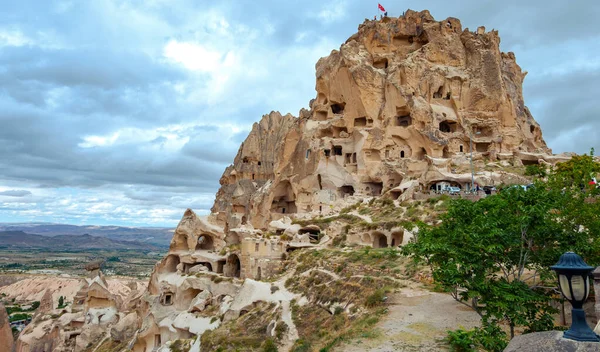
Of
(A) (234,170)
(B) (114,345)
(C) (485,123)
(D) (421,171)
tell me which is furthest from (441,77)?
(B) (114,345)

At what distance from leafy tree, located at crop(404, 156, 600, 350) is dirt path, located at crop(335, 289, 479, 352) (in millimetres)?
1159

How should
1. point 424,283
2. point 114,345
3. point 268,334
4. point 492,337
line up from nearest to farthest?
1. point 492,337
2. point 268,334
3. point 424,283
4. point 114,345

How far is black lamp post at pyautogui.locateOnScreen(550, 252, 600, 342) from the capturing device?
4.87 meters

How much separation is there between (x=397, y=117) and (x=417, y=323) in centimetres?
3971

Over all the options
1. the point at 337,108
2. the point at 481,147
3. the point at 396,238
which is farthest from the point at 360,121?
the point at 396,238

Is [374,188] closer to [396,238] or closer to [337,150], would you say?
[337,150]

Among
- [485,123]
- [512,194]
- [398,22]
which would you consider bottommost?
[512,194]

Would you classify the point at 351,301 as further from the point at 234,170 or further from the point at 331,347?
the point at 234,170

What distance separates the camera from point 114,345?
98.0ft

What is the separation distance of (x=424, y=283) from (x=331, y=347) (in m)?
6.88

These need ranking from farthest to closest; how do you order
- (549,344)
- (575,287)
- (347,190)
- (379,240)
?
(347,190) → (379,240) → (575,287) → (549,344)

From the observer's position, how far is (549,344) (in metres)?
4.90

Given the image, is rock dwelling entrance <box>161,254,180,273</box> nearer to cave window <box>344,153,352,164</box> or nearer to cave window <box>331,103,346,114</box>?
cave window <box>344,153,352,164</box>

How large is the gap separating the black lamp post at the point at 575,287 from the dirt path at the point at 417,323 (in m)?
5.73
